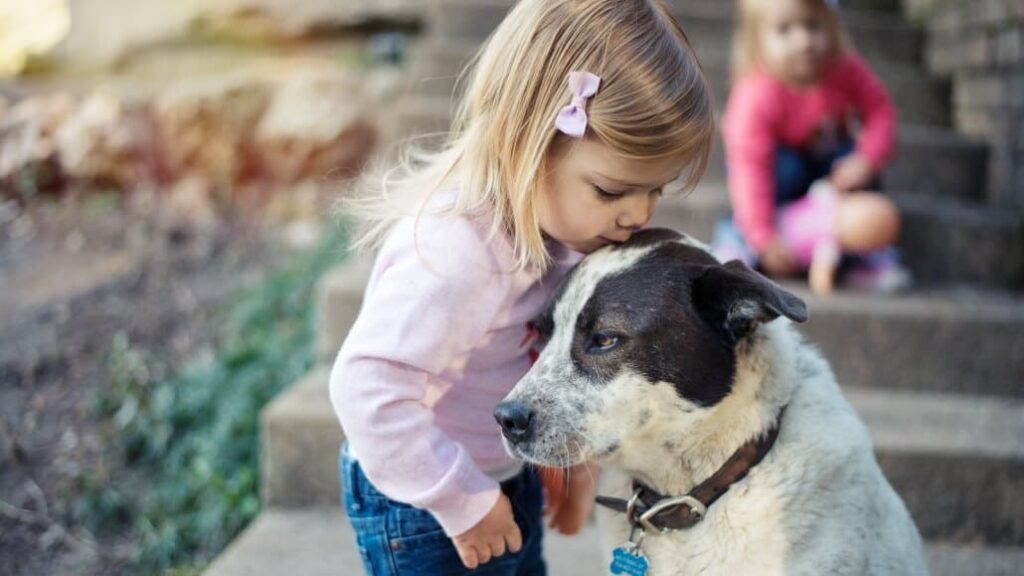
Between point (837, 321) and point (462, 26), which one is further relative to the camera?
point (462, 26)

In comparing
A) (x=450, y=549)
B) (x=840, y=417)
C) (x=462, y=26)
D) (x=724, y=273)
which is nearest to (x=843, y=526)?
(x=840, y=417)

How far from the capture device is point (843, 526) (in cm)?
175

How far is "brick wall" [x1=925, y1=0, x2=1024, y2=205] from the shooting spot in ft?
13.1

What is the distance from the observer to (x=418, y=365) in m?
1.68

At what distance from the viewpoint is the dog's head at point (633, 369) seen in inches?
68.1

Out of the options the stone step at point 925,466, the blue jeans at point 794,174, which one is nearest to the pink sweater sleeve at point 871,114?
the blue jeans at point 794,174

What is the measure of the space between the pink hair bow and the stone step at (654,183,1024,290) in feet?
6.71

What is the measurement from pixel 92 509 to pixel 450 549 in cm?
180

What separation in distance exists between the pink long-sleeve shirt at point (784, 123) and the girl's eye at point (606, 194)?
71.1 inches

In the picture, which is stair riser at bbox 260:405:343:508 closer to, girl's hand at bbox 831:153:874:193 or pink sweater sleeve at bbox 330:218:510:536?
pink sweater sleeve at bbox 330:218:510:536

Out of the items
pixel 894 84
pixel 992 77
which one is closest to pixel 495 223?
pixel 992 77

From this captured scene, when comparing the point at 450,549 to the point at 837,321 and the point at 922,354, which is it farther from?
the point at 922,354

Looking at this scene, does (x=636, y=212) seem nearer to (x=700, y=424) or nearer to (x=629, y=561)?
(x=700, y=424)

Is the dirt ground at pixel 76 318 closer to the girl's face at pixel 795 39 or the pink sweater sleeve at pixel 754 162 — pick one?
the pink sweater sleeve at pixel 754 162
